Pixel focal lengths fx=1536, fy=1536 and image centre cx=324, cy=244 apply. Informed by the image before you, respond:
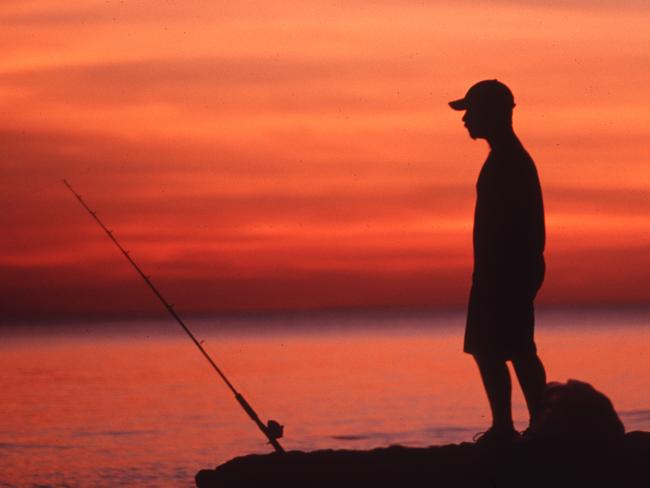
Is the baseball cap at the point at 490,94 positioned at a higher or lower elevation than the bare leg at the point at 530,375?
higher

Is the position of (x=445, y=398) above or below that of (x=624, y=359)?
below

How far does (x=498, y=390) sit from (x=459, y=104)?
6.23 feet

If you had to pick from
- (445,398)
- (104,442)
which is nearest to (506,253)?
(104,442)

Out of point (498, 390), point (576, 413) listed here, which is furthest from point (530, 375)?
point (576, 413)

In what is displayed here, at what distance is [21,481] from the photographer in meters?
24.0

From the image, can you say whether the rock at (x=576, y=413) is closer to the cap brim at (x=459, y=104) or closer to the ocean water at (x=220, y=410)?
the cap brim at (x=459, y=104)

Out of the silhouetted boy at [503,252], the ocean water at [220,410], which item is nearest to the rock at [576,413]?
the silhouetted boy at [503,252]

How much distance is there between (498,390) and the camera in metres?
9.85

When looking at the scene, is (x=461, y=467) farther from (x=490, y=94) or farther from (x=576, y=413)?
(x=490, y=94)

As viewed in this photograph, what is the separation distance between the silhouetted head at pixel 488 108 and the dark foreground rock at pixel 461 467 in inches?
81.2

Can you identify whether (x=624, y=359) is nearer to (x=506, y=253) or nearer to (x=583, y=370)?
(x=583, y=370)

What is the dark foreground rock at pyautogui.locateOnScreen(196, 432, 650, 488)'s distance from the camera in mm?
9625

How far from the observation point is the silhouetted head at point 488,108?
10023 mm

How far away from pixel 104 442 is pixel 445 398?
9667 millimetres
